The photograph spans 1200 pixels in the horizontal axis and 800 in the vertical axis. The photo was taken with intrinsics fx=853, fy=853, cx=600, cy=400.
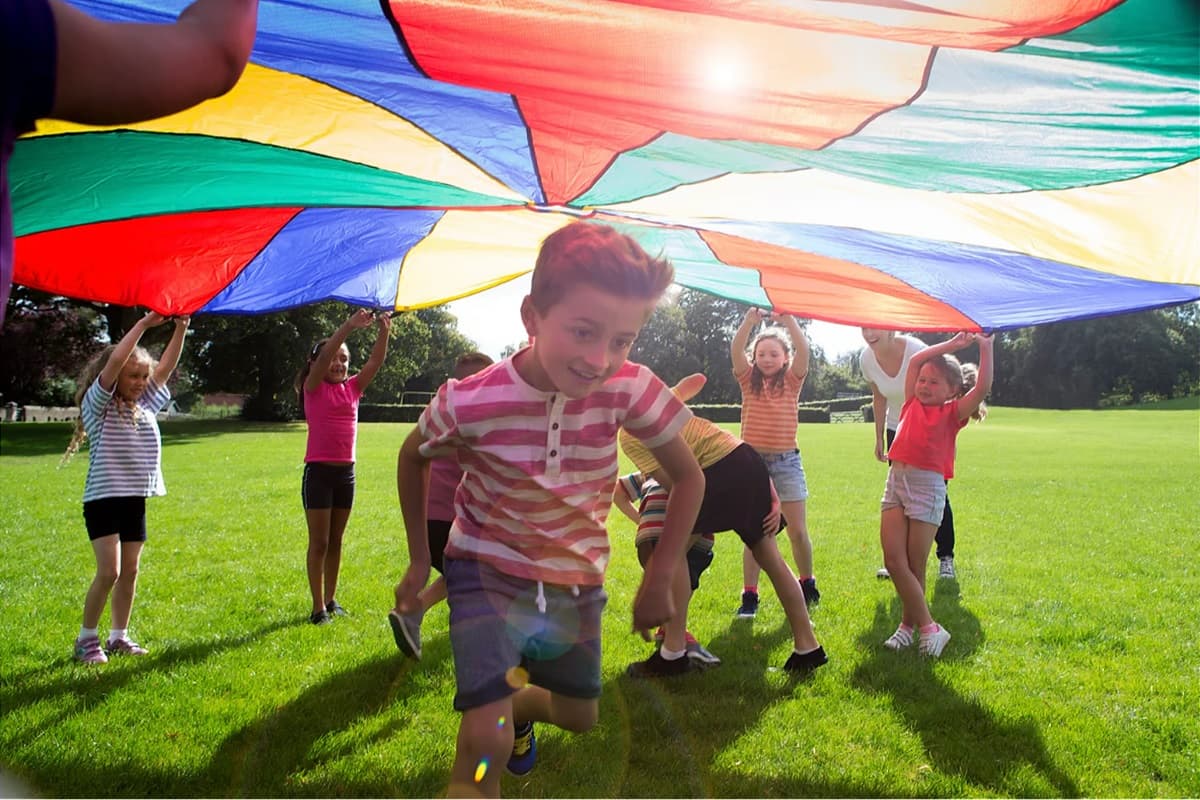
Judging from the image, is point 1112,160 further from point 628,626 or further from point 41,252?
point 41,252

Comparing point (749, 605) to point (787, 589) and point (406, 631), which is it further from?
point (406, 631)

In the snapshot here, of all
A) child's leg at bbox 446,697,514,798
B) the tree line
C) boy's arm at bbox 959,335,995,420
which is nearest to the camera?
child's leg at bbox 446,697,514,798

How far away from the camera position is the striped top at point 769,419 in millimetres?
5570

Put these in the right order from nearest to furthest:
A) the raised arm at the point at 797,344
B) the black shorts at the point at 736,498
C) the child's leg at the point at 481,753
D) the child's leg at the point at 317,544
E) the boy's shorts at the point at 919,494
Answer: the child's leg at the point at 481,753, the black shorts at the point at 736,498, the boy's shorts at the point at 919,494, the child's leg at the point at 317,544, the raised arm at the point at 797,344

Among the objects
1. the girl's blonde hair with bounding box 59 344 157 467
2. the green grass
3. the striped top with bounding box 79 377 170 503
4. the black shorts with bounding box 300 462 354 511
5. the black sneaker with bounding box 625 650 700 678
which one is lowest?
the green grass

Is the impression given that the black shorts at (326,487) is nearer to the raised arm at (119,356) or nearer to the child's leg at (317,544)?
the child's leg at (317,544)

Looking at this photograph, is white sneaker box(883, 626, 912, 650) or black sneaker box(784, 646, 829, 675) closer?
black sneaker box(784, 646, 829, 675)

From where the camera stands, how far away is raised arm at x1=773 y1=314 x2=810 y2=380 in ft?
17.9

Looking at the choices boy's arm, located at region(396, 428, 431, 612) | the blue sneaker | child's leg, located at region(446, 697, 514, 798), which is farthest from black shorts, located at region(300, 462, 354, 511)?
child's leg, located at region(446, 697, 514, 798)

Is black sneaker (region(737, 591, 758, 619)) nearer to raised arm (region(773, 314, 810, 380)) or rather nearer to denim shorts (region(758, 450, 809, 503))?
denim shorts (region(758, 450, 809, 503))

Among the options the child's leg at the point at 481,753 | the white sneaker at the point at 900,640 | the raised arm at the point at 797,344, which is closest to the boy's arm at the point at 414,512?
the child's leg at the point at 481,753

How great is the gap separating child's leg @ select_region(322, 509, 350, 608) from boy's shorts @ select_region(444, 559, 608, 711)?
282cm

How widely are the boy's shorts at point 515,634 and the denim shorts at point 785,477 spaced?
3179 millimetres

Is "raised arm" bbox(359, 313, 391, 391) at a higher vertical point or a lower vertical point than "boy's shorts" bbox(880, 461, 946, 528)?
higher
